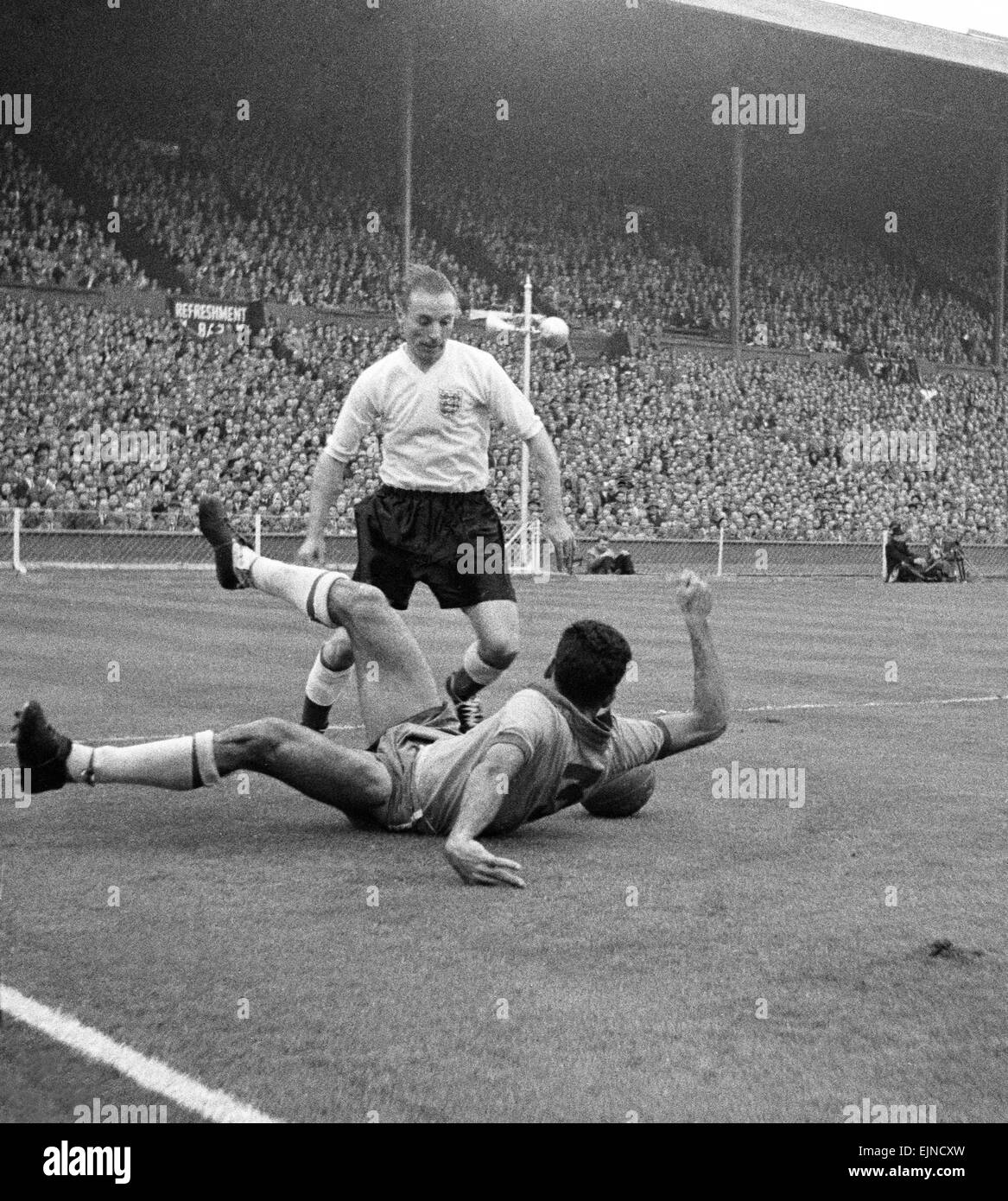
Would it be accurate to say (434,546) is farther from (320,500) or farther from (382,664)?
(382,664)

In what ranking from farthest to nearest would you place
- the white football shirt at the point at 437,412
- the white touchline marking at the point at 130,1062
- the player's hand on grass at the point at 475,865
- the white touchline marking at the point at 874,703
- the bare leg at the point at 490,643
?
the white touchline marking at the point at 874,703 < the white football shirt at the point at 437,412 < the bare leg at the point at 490,643 < the player's hand on grass at the point at 475,865 < the white touchline marking at the point at 130,1062

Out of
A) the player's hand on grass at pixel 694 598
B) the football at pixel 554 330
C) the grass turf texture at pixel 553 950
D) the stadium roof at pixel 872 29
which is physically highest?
the stadium roof at pixel 872 29

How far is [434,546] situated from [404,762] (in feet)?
6.79

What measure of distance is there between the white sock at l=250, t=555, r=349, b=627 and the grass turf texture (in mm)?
727

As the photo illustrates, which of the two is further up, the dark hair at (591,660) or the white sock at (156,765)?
the dark hair at (591,660)

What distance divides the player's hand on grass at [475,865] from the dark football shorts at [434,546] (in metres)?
2.65

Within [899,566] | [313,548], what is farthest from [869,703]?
[899,566]

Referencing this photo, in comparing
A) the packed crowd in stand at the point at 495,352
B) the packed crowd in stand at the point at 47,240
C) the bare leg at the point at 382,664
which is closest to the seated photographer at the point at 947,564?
the packed crowd in stand at the point at 495,352

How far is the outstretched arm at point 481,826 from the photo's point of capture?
4488mm

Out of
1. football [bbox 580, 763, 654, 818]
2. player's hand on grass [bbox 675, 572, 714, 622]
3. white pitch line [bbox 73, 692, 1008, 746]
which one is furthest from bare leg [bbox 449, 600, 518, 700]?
white pitch line [bbox 73, 692, 1008, 746]

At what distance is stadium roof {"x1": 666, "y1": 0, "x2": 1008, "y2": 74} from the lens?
1641 inches

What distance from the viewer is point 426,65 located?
45906 millimetres

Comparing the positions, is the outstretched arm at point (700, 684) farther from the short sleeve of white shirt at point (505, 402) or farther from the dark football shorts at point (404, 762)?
the short sleeve of white shirt at point (505, 402)
